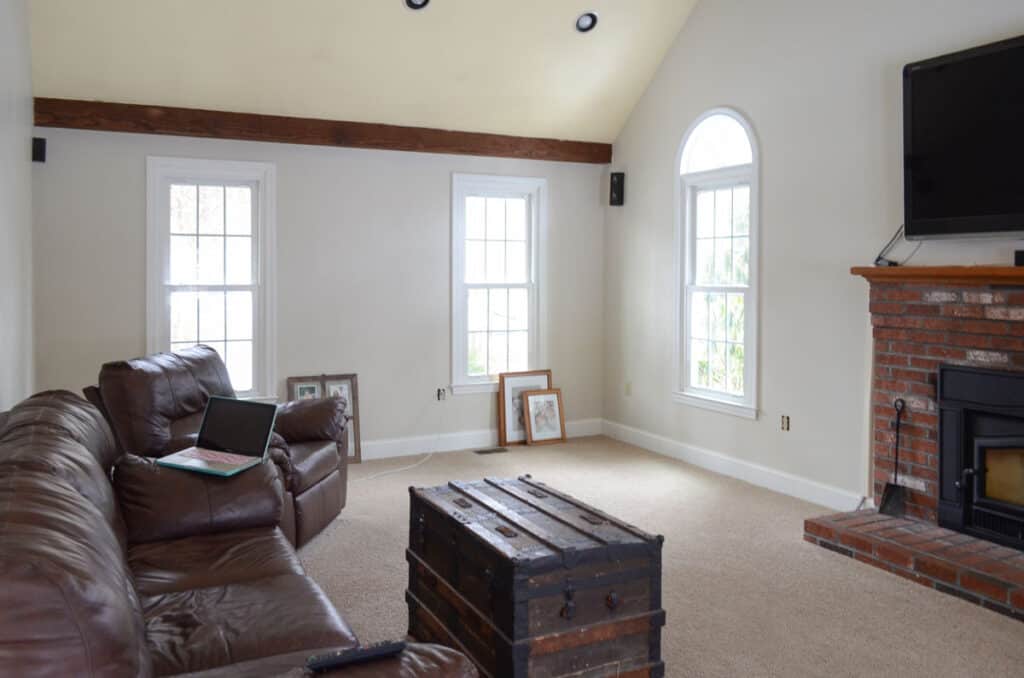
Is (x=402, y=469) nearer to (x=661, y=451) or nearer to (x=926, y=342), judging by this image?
(x=661, y=451)

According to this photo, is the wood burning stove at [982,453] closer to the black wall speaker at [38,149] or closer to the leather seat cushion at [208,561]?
the leather seat cushion at [208,561]

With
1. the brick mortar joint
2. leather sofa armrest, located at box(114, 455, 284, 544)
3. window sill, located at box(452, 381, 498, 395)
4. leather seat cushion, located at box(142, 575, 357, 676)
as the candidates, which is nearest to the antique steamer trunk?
leather seat cushion, located at box(142, 575, 357, 676)

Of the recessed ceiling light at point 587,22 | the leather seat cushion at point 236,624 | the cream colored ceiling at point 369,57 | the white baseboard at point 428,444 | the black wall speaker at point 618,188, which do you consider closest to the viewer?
the leather seat cushion at point 236,624

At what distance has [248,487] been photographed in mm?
3145

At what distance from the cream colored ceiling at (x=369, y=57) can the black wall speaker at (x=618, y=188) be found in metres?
0.46

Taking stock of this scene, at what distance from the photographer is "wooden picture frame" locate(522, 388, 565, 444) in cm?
683

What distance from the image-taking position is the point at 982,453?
163 inches

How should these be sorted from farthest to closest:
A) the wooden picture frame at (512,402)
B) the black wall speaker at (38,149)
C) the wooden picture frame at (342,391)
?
1. the wooden picture frame at (512,402)
2. the wooden picture frame at (342,391)
3. the black wall speaker at (38,149)

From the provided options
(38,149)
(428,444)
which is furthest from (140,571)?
(428,444)

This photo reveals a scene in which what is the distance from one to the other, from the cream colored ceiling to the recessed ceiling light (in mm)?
49

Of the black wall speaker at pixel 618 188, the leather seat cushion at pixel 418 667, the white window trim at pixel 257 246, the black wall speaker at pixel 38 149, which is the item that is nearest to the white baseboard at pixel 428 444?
the white window trim at pixel 257 246

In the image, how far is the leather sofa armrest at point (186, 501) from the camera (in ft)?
9.66

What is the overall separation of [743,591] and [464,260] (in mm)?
3664

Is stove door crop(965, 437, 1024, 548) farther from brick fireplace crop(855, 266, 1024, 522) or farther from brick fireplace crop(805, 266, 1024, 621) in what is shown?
brick fireplace crop(855, 266, 1024, 522)
